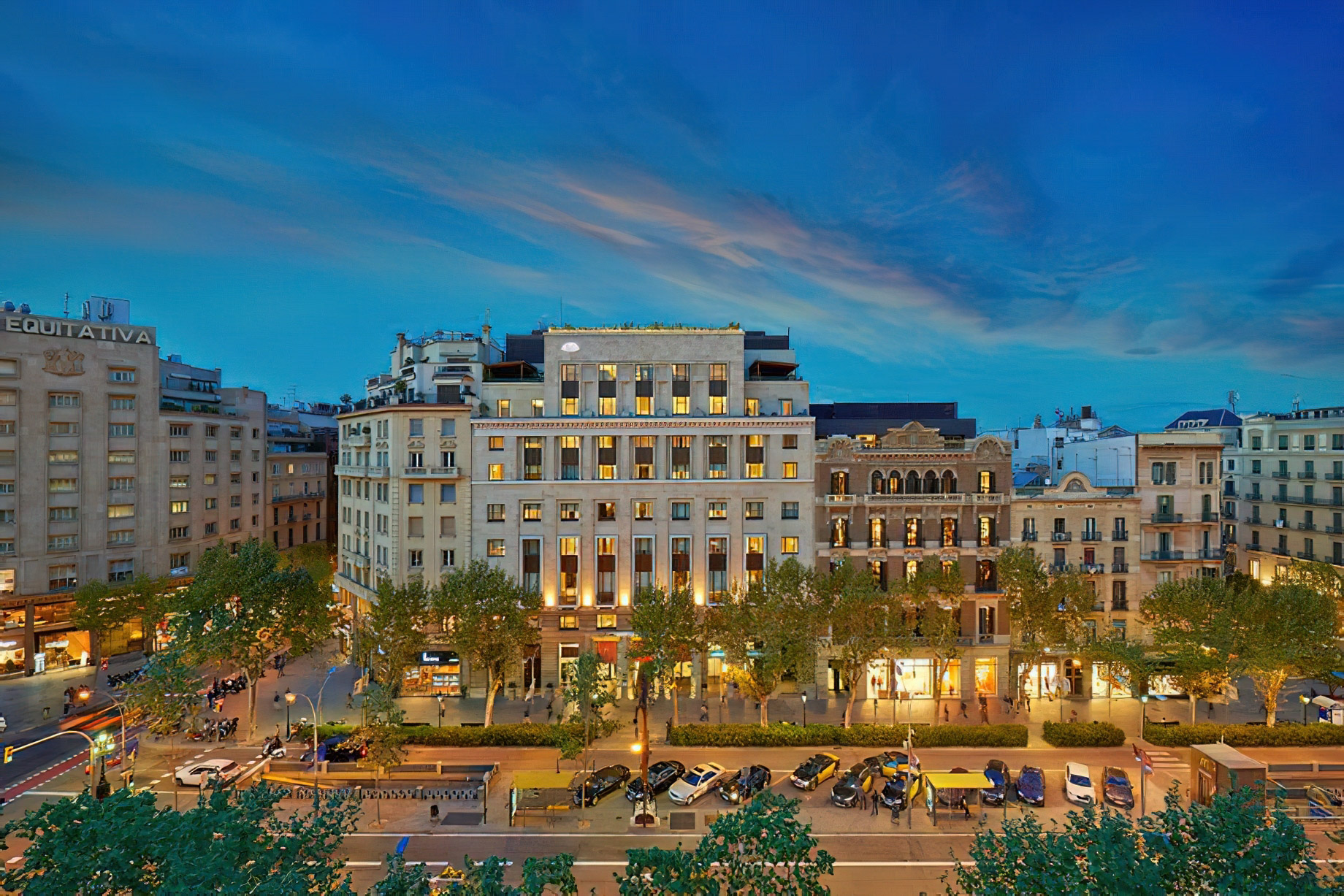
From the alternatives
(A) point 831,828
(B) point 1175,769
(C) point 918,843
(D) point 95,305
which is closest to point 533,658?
(A) point 831,828

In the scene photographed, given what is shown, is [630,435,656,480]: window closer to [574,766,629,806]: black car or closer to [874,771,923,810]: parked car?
[574,766,629,806]: black car

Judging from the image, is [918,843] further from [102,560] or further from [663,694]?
[102,560]

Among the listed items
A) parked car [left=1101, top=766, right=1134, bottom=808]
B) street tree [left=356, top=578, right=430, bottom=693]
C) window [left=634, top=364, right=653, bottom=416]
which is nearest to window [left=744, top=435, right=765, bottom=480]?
window [left=634, top=364, right=653, bottom=416]

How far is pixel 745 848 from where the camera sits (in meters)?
19.2

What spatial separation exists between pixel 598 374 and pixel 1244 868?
171 ft

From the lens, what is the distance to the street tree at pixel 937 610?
2039 inches

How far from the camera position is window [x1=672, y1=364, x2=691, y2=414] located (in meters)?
61.5

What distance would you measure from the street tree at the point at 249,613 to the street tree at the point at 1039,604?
184ft

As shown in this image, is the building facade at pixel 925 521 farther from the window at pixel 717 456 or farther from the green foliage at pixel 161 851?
the green foliage at pixel 161 851

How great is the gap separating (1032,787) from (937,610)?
17.9m

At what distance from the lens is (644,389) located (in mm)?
61594

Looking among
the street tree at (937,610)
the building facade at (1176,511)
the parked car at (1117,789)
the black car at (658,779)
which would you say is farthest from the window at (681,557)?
the building facade at (1176,511)

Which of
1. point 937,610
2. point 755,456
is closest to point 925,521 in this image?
point 937,610

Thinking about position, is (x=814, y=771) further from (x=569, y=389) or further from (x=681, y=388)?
(x=569, y=389)
